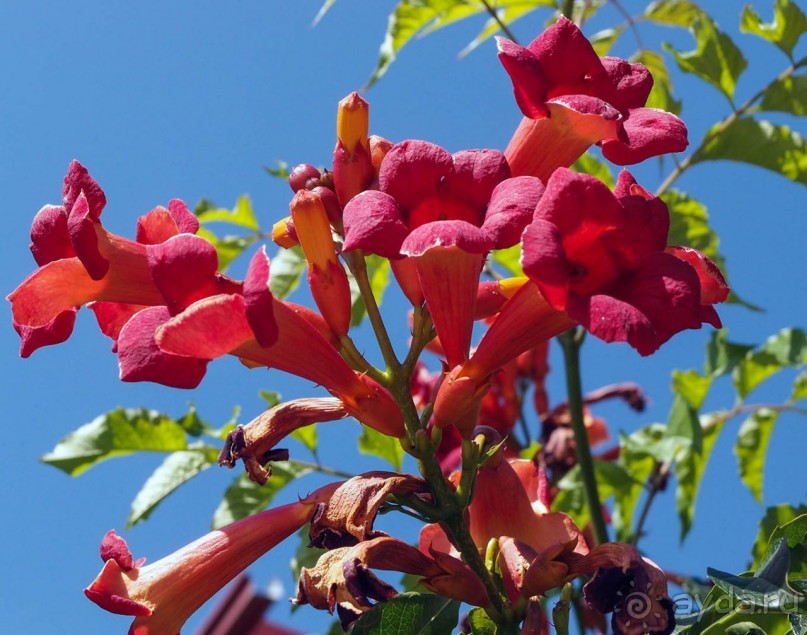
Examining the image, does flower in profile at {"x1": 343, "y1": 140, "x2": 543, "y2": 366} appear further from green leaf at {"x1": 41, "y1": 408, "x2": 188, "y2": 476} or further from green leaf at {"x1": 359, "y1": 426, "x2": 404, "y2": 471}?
green leaf at {"x1": 41, "y1": 408, "x2": 188, "y2": 476}

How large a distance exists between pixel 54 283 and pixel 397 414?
708mm

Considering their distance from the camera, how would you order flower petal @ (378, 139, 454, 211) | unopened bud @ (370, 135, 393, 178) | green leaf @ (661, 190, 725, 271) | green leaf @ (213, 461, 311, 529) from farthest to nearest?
green leaf @ (661, 190, 725, 271), green leaf @ (213, 461, 311, 529), unopened bud @ (370, 135, 393, 178), flower petal @ (378, 139, 454, 211)

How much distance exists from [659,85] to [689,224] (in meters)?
0.56

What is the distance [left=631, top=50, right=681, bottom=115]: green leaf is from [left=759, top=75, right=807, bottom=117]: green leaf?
316 millimetres

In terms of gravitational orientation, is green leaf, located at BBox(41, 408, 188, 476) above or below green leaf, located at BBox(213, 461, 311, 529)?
above

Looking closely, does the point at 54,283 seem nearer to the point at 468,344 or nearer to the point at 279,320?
the point at 279,320

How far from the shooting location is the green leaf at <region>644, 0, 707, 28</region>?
13.1 ft

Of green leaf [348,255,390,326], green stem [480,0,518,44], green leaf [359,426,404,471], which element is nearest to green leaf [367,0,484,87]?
green stem [480,0,518,44]

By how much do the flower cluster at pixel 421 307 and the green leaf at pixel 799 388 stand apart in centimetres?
213

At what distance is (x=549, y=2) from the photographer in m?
3.65

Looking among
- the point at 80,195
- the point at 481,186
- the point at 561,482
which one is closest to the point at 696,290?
the point at 481,186

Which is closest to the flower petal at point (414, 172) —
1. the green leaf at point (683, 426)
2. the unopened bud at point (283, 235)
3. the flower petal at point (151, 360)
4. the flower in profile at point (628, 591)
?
Answer: the unopened bud at point (283, 235)

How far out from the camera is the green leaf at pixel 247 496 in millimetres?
3215

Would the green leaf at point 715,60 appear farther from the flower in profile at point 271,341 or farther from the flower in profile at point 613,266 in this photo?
the flower in profile at point 271,341
